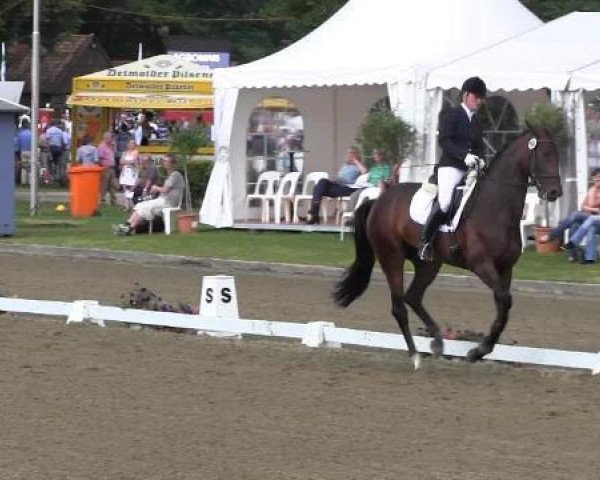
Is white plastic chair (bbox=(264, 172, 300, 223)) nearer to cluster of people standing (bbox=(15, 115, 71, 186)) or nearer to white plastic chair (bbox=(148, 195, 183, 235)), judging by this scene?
white plastic chair (bbox=(148, 195, 183, 235))

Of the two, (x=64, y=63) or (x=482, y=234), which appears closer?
(x=482, y=234)

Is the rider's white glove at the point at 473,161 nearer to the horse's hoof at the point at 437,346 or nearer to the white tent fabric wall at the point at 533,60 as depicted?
the horse's hoof at the point at 437,346

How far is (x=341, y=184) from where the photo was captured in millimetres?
26062

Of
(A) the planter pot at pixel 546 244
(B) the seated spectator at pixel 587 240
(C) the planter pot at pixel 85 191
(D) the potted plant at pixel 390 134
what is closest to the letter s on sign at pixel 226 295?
(B) the seated spectator at pixel 587 240

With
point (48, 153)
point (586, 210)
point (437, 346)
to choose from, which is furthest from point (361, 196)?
point (48, 153)

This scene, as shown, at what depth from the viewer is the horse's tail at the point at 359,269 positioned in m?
12.8

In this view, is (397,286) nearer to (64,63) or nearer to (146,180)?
(146,180)

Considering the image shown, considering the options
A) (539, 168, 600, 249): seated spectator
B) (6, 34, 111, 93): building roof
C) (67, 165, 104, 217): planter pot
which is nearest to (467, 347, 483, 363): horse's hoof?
(539, 168, 600, 249): seated spectator

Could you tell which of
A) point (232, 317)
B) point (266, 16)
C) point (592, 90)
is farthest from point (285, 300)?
point (266, 16)

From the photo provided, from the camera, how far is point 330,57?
26000 millimetres

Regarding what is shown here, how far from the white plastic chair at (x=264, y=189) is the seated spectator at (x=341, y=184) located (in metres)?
1.23

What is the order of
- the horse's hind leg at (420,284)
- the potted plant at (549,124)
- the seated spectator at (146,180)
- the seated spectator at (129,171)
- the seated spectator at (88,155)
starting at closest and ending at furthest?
the horse's hind leg at (420,284) → the potted plant at (549,124) → the seated spectator at (146,180) → the seated spectator at (129,171) → the seated spectator at (88,155)

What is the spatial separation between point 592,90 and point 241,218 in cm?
808

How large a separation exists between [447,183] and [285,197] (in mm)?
15401
